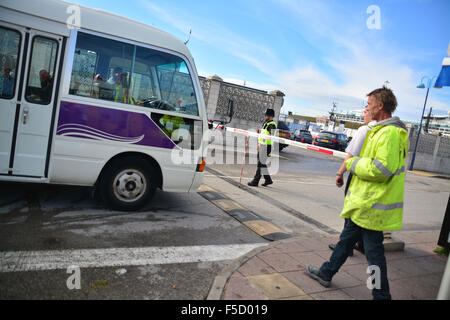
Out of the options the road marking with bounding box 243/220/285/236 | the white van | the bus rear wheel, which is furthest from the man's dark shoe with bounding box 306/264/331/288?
the bus rear wheel

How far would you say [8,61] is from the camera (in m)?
4.30

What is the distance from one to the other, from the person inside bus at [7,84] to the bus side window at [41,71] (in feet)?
0.61

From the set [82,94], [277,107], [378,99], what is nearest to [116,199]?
[82,94]

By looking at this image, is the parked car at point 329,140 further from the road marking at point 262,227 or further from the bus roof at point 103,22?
the bus roof at point 103,22

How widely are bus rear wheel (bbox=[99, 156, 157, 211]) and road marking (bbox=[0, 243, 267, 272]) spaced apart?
51.1 inches

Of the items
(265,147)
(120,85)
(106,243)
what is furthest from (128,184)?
(265,147)

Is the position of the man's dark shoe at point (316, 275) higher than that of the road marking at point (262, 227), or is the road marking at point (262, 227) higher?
the man's dark shoe at point (316, 275)

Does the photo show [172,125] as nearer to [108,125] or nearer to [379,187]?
[108,125]

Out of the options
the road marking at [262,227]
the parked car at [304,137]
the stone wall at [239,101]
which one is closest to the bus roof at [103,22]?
the road marking at [262,227]

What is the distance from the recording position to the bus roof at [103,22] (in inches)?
168

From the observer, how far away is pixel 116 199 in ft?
16.2

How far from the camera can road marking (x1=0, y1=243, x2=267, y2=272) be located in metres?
3.20
